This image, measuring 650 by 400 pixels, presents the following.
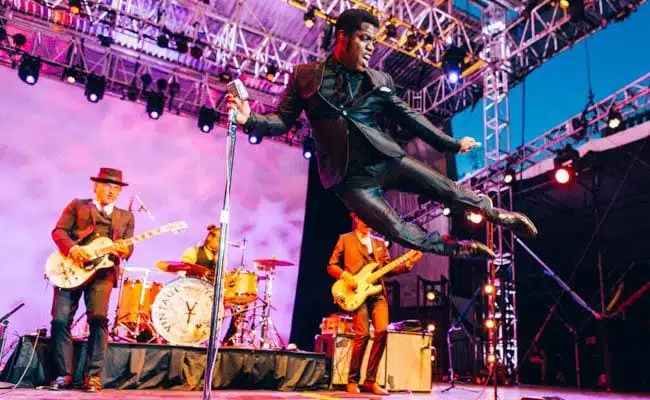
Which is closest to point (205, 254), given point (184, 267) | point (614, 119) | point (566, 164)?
point (184, 267)

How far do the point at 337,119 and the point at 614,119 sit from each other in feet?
25.0

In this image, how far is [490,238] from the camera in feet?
15.5

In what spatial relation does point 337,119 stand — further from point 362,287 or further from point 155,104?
point 155,104

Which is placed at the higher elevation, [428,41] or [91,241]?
[428,41]

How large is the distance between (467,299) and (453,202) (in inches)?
455

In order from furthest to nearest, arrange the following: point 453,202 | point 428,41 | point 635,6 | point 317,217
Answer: point 317,217
point 428,41
point 635,6
point 453,202

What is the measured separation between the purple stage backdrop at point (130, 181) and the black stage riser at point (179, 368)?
3917 millimetres

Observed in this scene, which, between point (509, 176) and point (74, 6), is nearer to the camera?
point (74, 6)

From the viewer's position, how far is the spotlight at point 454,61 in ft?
34.9

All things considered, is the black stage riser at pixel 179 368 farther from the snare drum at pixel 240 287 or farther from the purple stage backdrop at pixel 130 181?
the purple stage backdrop at pixel 130 181

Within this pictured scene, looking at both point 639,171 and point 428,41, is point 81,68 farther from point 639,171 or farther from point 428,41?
point 639,171

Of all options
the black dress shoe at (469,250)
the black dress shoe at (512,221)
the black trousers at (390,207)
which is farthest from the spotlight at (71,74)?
the black dress shoe at (512,221)

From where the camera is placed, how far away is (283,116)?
3.22m

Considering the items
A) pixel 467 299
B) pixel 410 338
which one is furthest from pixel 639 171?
pixel 410 338
